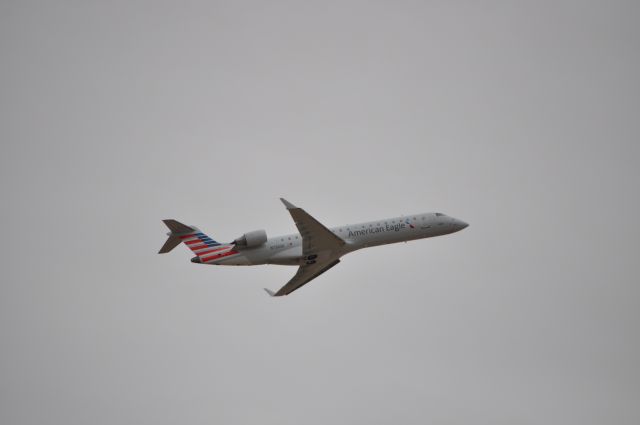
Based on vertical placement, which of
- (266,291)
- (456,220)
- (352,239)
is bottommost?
(266,291)

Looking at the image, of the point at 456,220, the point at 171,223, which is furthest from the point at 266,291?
the point at 456,220

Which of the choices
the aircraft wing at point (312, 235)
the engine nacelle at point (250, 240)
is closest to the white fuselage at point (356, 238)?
the engine nacelle at point (250, 240)

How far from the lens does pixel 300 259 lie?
47.4 metres

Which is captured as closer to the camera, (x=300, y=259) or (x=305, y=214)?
(x=305, y=214)

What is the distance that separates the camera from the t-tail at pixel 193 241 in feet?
152

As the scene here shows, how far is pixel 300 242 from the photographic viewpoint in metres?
47.2

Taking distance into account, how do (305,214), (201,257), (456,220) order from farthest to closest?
(456,220)
(201,257)
(305,214)

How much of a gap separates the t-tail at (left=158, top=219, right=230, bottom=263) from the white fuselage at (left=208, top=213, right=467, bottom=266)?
3.28ft

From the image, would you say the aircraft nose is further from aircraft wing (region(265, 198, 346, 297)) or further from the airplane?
aircraft wing (region(265, 198, 346, 297))

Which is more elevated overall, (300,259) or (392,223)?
(392,223)

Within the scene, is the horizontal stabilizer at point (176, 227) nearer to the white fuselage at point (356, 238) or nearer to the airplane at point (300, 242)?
the airplane at point (300, 242)

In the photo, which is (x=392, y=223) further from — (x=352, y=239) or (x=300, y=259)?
(x=300, y=259)

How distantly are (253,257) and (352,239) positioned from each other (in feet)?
25.0

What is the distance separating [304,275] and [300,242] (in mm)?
4649
